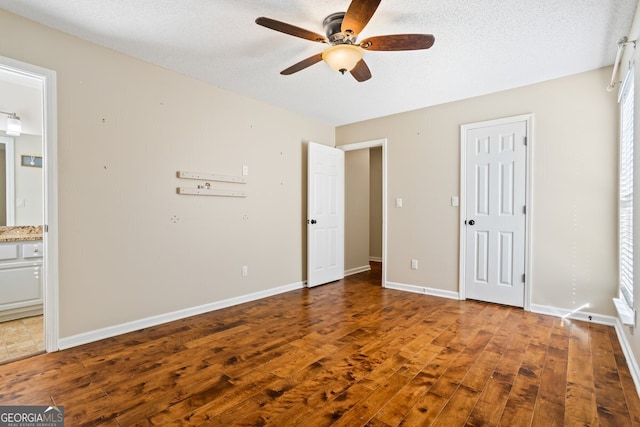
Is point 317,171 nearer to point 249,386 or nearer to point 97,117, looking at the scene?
point 97,117

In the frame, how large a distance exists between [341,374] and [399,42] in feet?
7.45

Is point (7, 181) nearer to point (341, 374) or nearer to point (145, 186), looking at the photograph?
point (145, 186)

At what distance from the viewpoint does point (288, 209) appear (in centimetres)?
438

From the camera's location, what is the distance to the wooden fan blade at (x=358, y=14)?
1.75 meters

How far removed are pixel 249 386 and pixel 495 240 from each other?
310 cm

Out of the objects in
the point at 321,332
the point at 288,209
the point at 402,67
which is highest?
the point at 402,67

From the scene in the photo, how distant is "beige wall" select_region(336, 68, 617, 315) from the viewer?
119 inches

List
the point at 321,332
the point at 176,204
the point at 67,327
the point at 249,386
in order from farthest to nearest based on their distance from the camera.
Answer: the point at 176,204, the point at 321,332, the point at 67,327, the point at 249,386

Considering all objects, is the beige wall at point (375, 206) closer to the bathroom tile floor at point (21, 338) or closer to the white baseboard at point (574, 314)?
the white baseboard at point (574, 314)

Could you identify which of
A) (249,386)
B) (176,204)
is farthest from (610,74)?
(176,204)

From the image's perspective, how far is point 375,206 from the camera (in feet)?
23.9

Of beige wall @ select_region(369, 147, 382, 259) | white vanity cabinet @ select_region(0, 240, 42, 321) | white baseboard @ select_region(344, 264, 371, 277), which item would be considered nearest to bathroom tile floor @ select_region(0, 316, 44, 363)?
white vanity cabinet @ select_region(0, 240, 42, 321)

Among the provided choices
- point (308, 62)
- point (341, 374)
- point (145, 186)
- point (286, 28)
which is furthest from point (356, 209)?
point (286, 28)

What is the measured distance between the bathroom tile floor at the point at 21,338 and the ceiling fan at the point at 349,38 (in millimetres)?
Result: 3038
